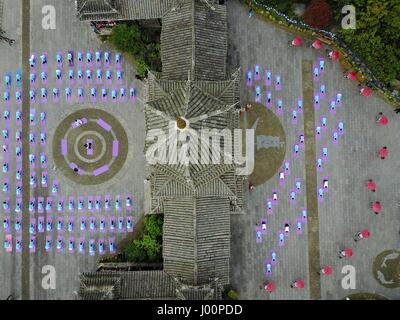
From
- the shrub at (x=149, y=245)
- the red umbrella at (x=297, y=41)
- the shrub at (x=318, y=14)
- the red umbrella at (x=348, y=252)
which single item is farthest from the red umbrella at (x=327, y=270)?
the shrub at (x=318, y=14)

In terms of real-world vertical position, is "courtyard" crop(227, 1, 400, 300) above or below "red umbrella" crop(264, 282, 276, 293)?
above

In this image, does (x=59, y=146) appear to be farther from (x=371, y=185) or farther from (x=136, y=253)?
(x=371, y=185)

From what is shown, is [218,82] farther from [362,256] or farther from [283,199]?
[362,256]

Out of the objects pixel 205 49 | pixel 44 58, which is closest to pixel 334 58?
pixel 205 49

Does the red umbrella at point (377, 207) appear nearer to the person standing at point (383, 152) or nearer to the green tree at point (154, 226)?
the person standing at point (383, 152)

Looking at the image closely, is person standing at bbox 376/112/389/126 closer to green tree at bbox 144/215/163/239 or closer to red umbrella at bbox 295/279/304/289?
red umbrella at bbox 295/279/304/289

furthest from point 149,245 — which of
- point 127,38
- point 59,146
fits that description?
point 127,38

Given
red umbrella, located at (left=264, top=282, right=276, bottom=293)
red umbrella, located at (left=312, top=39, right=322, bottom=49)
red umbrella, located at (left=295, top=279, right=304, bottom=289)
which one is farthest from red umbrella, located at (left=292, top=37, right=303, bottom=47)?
A: red umbrella, located at (left=264, top=282, right=276, bottom=293)
